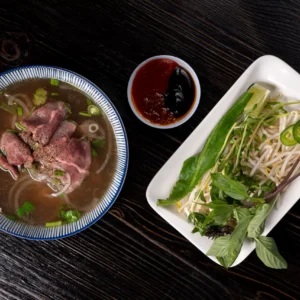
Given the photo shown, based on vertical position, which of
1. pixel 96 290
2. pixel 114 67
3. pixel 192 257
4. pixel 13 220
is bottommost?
pixel 96 290

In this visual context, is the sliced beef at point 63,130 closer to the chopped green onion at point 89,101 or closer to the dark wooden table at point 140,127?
the chopped green onion at point 89,101

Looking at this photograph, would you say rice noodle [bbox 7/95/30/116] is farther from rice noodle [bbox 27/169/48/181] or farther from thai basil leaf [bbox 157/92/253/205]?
thai basil leaf [bbox 157/92/253/205]

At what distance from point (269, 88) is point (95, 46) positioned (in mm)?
944

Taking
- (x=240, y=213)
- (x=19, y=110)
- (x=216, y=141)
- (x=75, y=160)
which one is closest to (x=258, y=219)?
(x=240, y=213)

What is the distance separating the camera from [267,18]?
100 inches

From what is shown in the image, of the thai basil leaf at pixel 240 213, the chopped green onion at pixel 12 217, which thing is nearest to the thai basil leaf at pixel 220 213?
the thai basil leaf at pixel 240 213

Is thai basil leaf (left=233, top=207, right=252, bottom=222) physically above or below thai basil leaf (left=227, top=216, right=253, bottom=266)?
above

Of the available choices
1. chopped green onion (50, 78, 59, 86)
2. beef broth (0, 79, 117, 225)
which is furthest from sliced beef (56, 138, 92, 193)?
chopped green onion (50, 78, 59, 86)

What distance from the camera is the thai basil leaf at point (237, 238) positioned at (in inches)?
82.5

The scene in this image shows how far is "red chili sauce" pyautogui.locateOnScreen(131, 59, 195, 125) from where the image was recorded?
2.45m

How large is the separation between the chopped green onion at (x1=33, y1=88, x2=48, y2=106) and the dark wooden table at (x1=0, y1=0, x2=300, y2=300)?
19 cm

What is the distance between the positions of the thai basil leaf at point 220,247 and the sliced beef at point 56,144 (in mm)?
902

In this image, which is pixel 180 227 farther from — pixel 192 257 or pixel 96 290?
pixel 96 290

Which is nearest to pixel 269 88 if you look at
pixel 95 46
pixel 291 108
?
pixel 291 108
